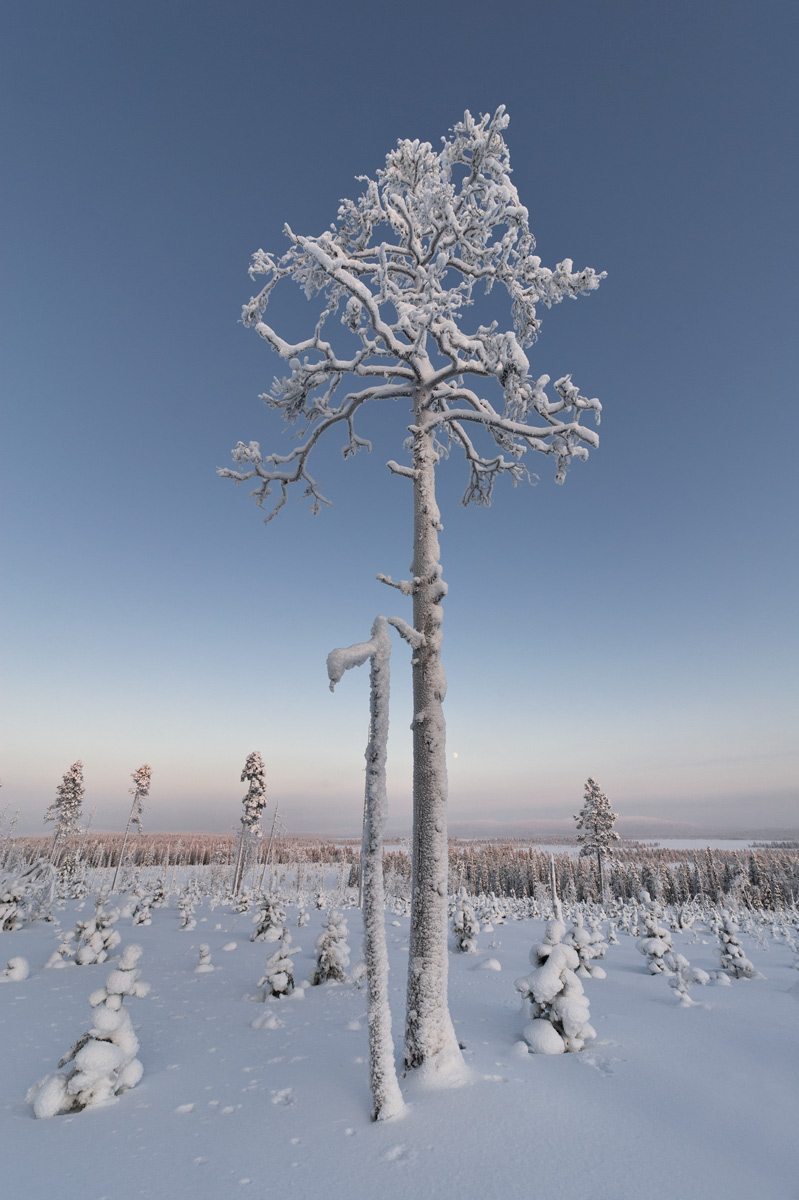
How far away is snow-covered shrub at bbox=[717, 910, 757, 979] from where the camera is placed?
35.2 feet

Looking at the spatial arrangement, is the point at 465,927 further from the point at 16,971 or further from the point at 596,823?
the point at 596,823

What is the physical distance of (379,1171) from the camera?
3.11 meters

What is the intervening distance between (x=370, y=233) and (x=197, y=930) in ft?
71.9

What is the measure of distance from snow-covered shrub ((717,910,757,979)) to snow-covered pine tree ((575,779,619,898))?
37257 millimetres

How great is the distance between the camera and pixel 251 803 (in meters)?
37.7

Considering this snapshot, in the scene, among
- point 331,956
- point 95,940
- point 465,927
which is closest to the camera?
point 331,956

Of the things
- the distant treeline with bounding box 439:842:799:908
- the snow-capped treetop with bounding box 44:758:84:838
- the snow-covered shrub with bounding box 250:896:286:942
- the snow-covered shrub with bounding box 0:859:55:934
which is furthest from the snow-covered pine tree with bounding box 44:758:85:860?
the distant treeline with bounding box 439:842:799:908


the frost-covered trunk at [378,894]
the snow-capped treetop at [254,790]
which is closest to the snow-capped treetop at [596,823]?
the snow-capped treetop at [254,790]

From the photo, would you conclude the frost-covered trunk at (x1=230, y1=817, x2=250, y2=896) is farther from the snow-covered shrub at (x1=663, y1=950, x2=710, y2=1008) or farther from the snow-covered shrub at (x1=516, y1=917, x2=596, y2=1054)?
the snow-covered shrub at (x1=516, y1=917, x2=596, y2=1054)

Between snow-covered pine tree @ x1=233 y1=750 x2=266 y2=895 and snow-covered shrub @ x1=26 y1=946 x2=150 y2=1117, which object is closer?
snow-covered shrub @ x1=26 y1=946 x2=150 y2=1117

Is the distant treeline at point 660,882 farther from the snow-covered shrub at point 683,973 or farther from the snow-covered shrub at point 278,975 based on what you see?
the snow-covered shrub at point 278,975

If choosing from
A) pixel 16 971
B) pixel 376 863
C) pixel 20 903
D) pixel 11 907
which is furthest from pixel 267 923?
pixel 376 863

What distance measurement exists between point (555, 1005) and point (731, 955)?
27.1ft

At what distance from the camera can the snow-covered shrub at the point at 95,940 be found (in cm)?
1153
